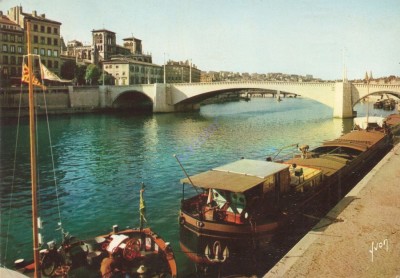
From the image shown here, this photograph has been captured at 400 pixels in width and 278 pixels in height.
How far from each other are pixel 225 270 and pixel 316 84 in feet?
190

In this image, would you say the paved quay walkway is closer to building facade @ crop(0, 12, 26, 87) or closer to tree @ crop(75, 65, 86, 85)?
building facade @ crop(0, 12, 26, 87)

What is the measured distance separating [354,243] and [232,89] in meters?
64.6

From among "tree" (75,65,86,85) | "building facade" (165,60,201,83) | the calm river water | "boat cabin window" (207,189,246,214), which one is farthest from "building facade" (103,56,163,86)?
"boat cabin window" (207,189,246,214)

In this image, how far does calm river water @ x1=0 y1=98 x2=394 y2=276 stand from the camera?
708 inches

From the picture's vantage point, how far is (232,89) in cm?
7475

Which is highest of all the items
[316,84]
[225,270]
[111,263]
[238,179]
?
[316,84]

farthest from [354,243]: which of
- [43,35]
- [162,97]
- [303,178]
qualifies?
[43,35]

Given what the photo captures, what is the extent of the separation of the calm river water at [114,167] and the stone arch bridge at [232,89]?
8.54 metres

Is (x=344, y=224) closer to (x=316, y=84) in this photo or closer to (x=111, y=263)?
(x=111, y=263)

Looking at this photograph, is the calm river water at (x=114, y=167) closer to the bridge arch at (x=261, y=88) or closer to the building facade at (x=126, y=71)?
the bridge arch at (x=261, y=88)

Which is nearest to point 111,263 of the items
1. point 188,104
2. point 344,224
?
point 344,224

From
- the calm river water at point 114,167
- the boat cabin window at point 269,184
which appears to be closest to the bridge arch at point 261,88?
the calm river water at point 114,167

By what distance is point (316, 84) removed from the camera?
66.4 metres

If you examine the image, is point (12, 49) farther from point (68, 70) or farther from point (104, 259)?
point (104, 259)
